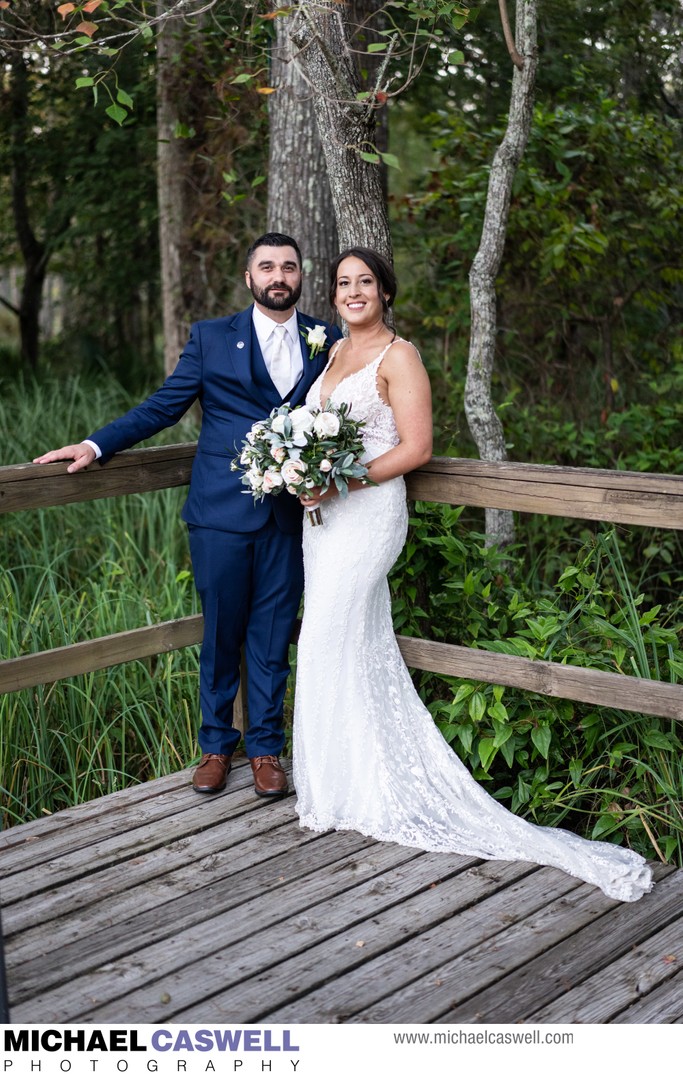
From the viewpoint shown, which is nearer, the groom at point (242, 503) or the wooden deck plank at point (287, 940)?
the wooden deck plank at point (287, 940)

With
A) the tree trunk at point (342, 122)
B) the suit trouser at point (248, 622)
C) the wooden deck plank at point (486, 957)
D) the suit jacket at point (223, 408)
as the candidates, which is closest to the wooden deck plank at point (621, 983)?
the wooden deck plank at point (486, 957)

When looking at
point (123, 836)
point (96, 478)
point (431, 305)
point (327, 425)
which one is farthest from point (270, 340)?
point (431, 305)

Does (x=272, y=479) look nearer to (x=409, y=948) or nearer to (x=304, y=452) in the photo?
(x=304, y=452)

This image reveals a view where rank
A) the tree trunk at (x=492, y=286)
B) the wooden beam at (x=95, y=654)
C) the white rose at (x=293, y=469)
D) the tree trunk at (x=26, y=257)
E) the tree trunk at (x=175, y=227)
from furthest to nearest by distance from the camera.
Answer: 1. the tree trunk at (x=26, y=257)
2. the tree trunk at (x=175, y=227)
3. the tree trunk at (x=492, y=286)
4. the wooden beam at (x=95, y=654)
5. the white rose at (x=293, y=469)

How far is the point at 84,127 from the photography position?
11109 millimetres

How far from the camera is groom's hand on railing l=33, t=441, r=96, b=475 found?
360 cm

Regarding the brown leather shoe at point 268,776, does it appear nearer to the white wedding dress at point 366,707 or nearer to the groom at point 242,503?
the groom at point 242,503

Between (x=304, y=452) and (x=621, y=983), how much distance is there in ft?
5.75

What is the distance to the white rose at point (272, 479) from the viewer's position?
3457 mm

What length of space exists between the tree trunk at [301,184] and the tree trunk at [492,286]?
2.53 feet

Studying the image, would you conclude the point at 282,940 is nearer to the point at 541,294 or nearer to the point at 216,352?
the point at 216,352

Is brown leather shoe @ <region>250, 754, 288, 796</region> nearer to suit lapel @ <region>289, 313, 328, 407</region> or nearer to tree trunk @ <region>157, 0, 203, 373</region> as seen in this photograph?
suit lapel @ <region>289, 313, 328, 407</region>

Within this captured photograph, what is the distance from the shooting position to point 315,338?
148 inches

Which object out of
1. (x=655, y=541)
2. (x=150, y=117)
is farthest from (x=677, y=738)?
(x=150, y=117)
